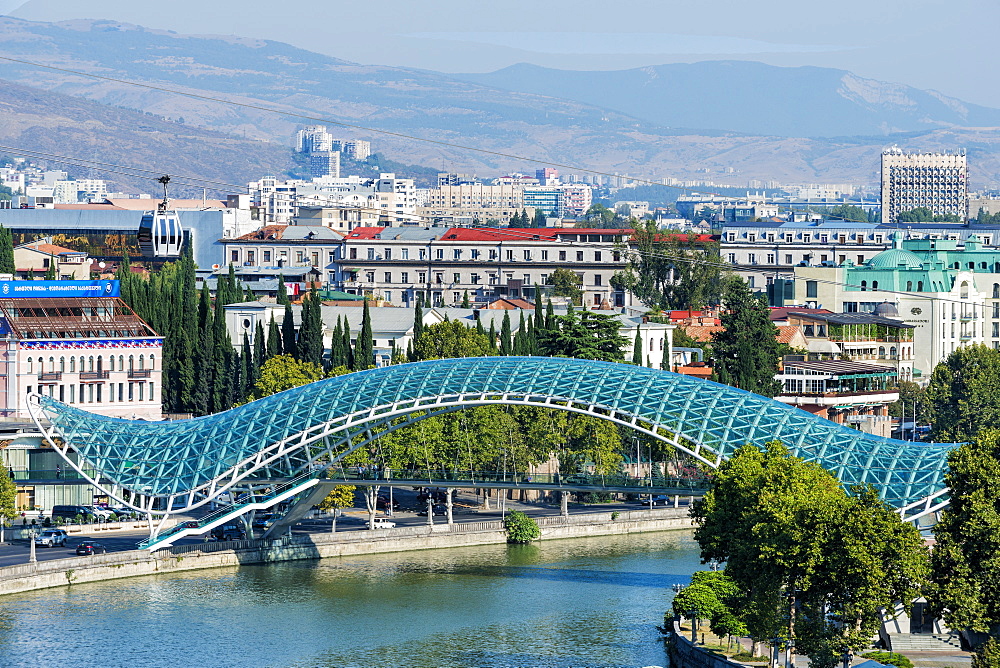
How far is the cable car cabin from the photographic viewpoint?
80.3 metres

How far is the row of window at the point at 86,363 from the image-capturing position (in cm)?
8856

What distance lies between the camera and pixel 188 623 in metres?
60.6

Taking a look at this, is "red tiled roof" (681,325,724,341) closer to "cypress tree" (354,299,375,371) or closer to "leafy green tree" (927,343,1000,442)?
"leafy green tree" (927,343,1000,442)

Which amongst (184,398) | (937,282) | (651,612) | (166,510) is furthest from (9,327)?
(937,282)

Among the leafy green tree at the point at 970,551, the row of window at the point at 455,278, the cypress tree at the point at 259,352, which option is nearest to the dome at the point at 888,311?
the row of window at the point at 455,278

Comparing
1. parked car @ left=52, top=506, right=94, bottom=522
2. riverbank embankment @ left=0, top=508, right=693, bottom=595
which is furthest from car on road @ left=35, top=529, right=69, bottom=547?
parked car @ left=52, top=506, right=94, bottom=522

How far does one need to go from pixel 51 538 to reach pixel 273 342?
27.7 meters

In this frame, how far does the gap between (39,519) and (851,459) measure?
106 feet

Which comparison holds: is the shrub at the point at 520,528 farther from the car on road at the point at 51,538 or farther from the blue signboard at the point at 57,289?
the blue signboard at the point at 57,289

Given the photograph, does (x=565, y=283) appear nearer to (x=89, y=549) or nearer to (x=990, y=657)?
(x=89, y=549)

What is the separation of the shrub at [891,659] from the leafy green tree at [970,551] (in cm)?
161

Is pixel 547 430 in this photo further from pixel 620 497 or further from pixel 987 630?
pixel 987 630

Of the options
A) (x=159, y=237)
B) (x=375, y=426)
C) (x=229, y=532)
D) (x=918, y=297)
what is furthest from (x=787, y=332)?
(x=229, y=532)

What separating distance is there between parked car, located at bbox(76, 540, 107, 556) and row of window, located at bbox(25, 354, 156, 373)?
721 inches
